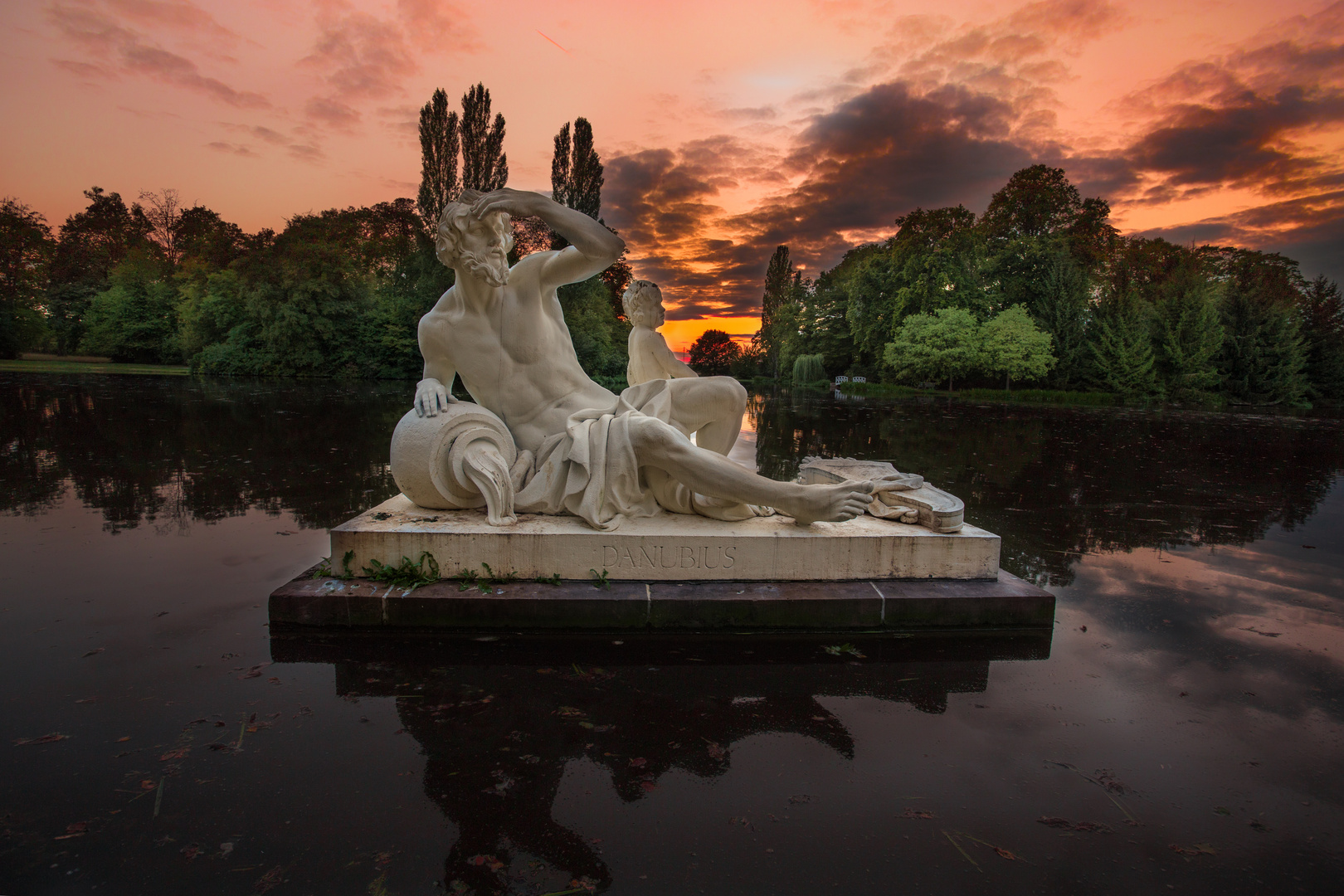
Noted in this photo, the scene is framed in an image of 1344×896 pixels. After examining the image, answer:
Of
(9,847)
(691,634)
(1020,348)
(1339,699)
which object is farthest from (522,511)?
(1020,348)

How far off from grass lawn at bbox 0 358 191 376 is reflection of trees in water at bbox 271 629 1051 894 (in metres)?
33.7

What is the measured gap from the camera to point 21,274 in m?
35.2

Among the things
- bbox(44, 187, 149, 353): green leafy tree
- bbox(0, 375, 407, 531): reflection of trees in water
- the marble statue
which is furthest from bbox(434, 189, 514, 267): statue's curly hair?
bbox(44, 187, 149, 353): green leafy tree

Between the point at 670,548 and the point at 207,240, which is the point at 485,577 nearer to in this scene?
the point at 670,548

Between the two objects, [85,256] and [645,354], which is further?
[85,256]

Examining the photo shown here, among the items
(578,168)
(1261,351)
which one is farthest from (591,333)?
(1261,351)

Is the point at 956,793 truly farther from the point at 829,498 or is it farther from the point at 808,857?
the point at 829,498

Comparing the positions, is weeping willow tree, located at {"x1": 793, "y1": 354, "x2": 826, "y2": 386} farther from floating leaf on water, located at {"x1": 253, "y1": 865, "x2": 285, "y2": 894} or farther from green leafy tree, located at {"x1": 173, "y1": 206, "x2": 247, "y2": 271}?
floating leaf on water, located at {"x1": 253, "y1": 865, "x2": 285, "y2": 894}

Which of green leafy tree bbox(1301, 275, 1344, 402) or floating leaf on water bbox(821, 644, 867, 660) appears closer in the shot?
A: floating leaf on water bbox(821, 644, 867, 660)

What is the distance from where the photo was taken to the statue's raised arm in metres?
3.32

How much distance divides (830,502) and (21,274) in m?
49.2

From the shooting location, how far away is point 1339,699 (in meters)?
2.66

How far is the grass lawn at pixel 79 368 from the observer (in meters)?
27.4

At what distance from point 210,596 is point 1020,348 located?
3075cm
